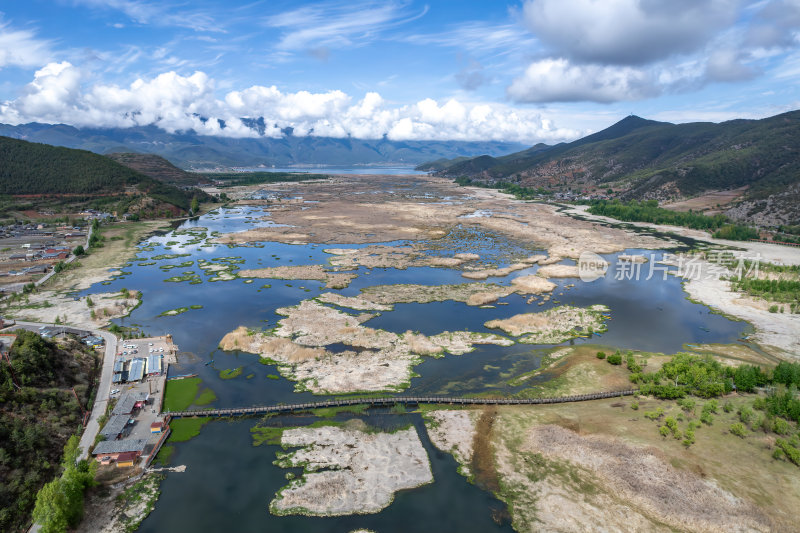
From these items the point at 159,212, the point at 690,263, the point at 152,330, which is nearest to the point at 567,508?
the point at 152,330

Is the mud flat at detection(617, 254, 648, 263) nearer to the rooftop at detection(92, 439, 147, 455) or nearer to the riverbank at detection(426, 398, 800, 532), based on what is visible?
the riverbank at detection(426, 398, 800, 532)

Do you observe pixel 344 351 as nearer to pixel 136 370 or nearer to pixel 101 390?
pixel 136 370

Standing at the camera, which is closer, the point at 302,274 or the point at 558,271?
the point at 302,274

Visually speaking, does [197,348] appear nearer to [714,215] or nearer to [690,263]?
[690,263]

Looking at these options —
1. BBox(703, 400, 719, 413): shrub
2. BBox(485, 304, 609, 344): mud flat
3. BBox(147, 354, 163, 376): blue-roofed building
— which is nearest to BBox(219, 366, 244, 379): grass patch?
BBox(147, 354, 163, 376): blue-roofed building

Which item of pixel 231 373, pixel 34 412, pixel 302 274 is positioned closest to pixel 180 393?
pixel 231 373

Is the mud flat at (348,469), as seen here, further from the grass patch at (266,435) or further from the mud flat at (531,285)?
the mud flat at (531,285)
